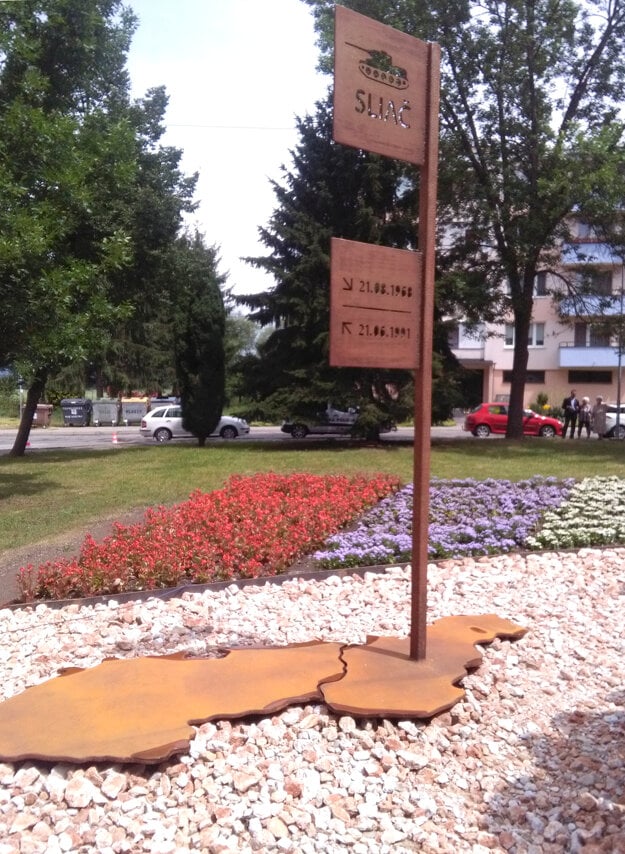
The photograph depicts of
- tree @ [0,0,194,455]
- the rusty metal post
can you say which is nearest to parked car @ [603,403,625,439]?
tree @ [0,0,194,455]

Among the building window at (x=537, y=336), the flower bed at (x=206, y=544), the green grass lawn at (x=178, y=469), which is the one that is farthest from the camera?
the building window at (x=537, y=336)

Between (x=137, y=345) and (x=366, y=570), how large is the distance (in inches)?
1545

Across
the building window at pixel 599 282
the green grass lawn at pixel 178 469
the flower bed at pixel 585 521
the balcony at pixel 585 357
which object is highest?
the building window at pixel 599 282

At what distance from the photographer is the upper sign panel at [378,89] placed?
3533 millimetres

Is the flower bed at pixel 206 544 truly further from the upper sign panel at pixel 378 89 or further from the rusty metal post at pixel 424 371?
the upper sign panel at pixel 378 89

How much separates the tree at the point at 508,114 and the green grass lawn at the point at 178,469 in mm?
5243

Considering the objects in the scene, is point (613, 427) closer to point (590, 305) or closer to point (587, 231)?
point (590, 305)

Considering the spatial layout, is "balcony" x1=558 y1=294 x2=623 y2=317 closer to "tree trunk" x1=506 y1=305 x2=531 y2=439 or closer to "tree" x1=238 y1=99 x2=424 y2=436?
"tree trunk" x1=506 y1=305 x2=531 y2=439

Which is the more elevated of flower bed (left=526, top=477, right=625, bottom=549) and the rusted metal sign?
the rusted metal sign

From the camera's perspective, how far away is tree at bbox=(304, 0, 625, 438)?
20719 millimetres

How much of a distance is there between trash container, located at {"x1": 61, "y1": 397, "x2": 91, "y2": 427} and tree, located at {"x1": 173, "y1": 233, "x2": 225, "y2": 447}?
22.1 meters

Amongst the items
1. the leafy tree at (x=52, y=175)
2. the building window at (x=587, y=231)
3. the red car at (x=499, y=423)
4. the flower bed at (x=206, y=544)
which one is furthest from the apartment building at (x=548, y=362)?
the flower bed at (x=206, y=544)

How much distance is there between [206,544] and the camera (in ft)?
21.0

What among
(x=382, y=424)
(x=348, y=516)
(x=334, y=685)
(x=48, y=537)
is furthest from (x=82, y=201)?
(x=382, y=424)
